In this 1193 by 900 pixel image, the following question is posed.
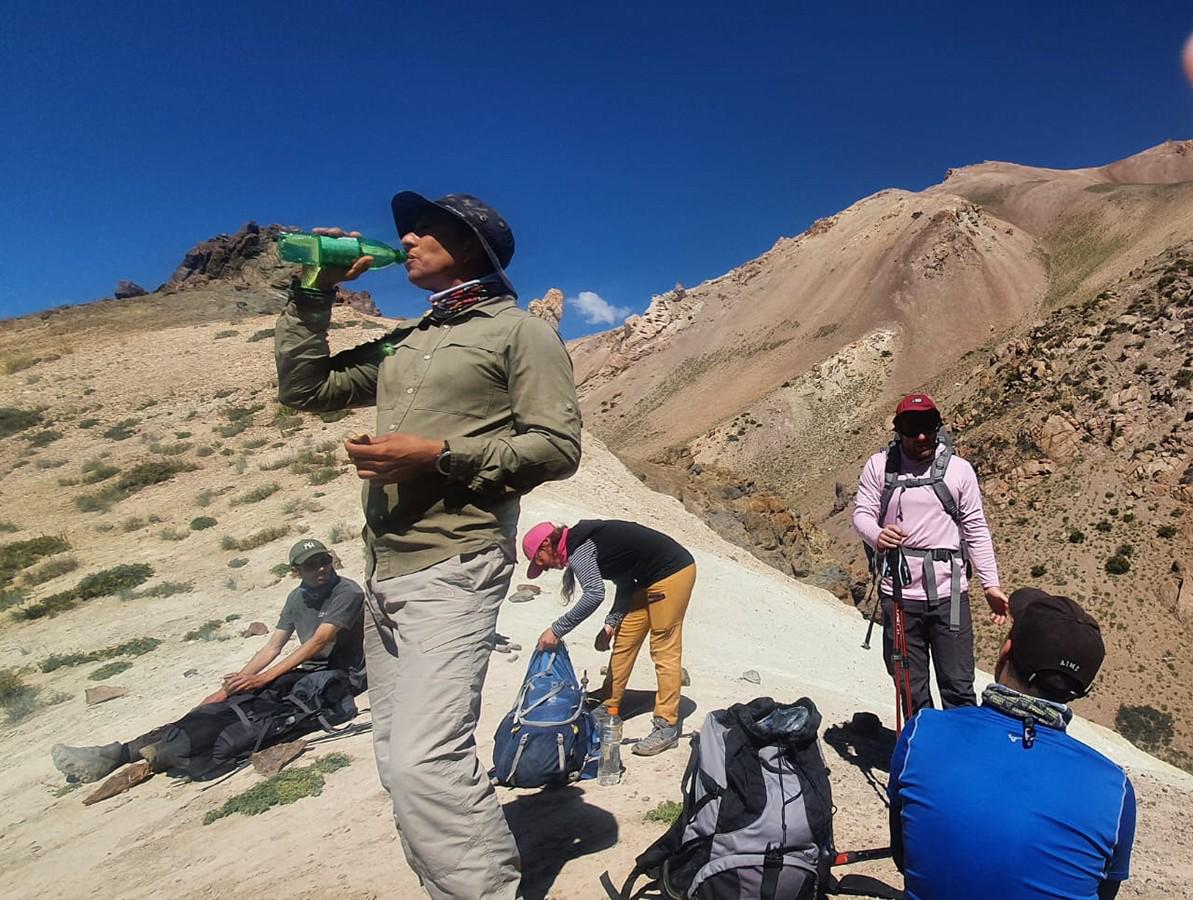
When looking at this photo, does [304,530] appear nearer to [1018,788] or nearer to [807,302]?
[1018,788]

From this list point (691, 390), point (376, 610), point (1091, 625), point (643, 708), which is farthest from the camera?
point (691, 390)

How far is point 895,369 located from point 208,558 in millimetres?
55738

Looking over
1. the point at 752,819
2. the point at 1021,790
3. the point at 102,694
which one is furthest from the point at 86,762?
the point at 1021,790

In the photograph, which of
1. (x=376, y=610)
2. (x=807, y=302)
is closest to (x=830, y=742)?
(x=376, y=610)

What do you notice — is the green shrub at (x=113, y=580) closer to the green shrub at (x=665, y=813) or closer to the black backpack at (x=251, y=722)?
the black backpack at (x=251, y=722)

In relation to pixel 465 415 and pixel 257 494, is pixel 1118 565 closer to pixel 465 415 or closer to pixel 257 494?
pixel 257 494

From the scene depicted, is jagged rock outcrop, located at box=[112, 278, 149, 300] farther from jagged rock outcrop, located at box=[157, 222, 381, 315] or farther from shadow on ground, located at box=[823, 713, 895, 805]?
shadow on ground, located at box=[823, 713, 895, 805]

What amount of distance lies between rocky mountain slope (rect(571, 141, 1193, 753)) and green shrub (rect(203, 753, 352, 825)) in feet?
47.2

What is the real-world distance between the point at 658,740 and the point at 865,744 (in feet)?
5.22

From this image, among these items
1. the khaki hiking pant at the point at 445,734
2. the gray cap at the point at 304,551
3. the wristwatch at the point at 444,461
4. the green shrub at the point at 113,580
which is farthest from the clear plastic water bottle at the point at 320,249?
the green shrub at the point at 113,580

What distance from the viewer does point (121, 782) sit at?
4.71 meters

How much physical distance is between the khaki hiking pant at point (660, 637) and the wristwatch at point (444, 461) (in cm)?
302

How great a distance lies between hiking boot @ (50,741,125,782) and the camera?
496cm

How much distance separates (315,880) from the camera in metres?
3.30
